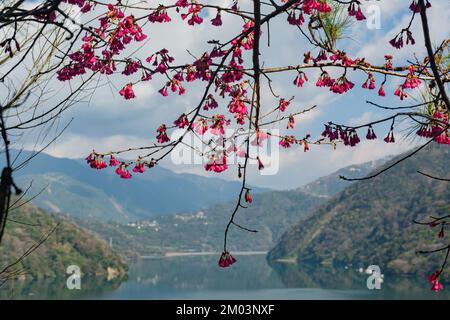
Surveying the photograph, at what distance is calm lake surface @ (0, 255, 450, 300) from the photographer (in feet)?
295

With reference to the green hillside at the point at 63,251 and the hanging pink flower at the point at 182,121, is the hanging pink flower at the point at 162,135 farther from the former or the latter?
the green hillside at the point at 63,251

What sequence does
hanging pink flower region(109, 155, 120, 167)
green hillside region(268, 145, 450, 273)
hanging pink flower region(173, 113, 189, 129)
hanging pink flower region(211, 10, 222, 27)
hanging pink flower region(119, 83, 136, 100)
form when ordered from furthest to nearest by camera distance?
green hillside region(268, 145, 450, 273) < hanging pink flower region(109, 155, 120, 167) < hanging pink flower region(119, 83, 136, 100) < hanging pink flower region(211, 10, 222, 27) < hanging pink flower region(173, 113, 189, 129)

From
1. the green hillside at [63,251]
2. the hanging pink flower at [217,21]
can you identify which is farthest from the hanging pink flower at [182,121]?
the green hillside at [63,251]

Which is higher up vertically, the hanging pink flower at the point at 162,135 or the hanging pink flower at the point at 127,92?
the hanging pink flower at the point at 127,92

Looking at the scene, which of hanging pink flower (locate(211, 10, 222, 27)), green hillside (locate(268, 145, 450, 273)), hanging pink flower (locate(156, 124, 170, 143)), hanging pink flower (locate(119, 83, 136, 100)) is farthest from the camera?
green hillside (locate(268, 145, 450, 273))

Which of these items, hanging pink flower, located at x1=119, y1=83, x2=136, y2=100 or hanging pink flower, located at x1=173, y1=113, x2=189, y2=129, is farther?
hanging pink flower, located at x1=119, y1=83, x2=136, y2=100

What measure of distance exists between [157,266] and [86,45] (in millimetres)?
178749

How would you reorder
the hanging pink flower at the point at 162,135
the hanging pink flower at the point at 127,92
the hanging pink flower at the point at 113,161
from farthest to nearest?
the hanging pink flower at the point at 113,161
the hanging pink flower at the point at 127,92
the hanging pink flower at the point at 162,135

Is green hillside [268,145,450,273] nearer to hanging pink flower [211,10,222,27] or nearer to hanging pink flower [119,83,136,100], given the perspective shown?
hanging pink flower [119,83,136,100]

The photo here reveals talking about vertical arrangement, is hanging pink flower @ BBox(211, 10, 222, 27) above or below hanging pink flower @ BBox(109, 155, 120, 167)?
above

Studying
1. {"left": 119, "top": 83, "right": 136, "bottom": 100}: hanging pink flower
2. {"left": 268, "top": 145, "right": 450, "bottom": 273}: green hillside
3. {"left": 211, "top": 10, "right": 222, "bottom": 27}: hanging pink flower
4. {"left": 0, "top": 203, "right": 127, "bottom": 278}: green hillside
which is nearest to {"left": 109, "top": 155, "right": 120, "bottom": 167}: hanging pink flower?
{"left": 119, "top": 83, "right": 136, "bottom": 100}: hanging pink flower

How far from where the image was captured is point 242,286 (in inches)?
4744

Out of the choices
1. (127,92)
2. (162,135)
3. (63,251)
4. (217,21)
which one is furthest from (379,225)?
(217,21)

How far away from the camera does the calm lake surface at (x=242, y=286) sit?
8988cm
